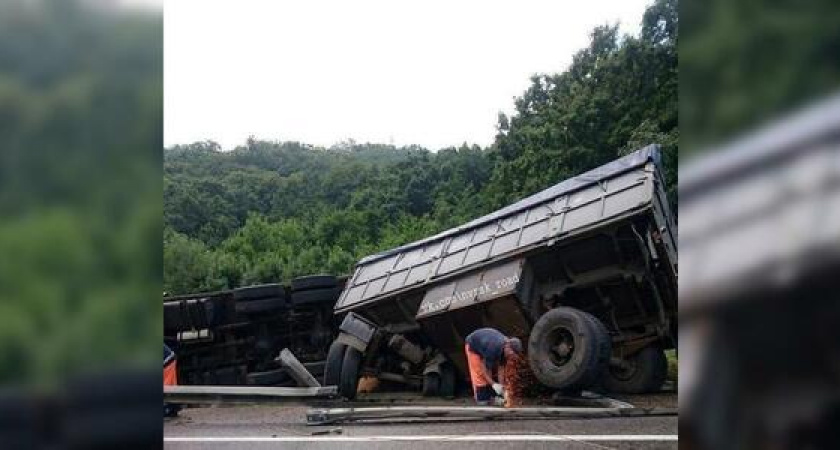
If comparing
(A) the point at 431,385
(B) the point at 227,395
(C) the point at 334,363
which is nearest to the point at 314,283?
(C) the point at 334,363

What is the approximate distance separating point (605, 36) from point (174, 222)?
1308 centimetres

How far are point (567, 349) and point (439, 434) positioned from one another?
1.51 m

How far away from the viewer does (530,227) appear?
692 cm

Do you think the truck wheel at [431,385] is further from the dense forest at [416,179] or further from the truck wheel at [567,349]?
the dense forest at [416,179]

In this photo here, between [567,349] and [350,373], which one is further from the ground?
[567,349]

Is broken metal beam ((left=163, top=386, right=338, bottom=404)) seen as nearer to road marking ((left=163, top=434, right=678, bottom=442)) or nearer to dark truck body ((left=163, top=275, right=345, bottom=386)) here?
road marking ((left=163, top=434, right=678, bottom=442))

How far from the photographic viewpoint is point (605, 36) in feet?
72.4

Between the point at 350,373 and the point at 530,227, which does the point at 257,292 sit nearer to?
the point at 350,373

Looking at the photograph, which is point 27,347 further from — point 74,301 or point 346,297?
point 346,297

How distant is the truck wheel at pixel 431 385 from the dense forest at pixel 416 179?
3.59 metres

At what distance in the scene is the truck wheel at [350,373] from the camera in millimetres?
7488

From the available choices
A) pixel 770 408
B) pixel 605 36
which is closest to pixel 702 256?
pixel 770 408

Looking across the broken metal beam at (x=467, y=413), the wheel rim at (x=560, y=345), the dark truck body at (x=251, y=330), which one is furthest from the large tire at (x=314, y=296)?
the wheel rim at (x=560, y=345)

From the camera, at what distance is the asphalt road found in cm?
480
